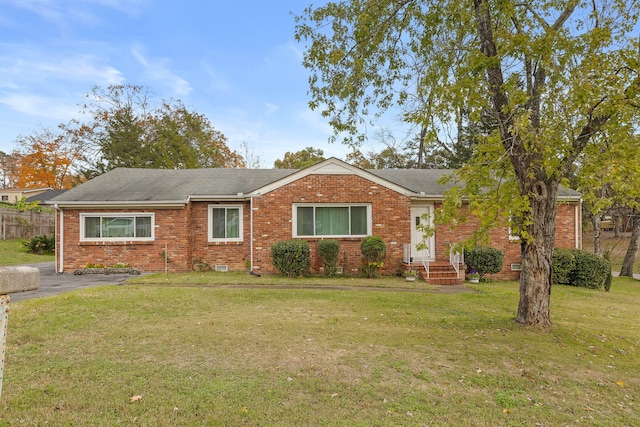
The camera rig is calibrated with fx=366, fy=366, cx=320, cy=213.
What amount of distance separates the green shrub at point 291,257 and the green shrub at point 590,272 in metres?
9.53

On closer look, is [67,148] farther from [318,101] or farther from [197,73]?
[318,101]

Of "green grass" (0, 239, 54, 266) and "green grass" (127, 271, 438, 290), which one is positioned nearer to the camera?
"green grass" (127, 271, 438, 290)

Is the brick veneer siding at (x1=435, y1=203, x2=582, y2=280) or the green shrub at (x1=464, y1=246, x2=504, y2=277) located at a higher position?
the brick veneer siding at (x1=435, y1=203, x2=582, y2=280)

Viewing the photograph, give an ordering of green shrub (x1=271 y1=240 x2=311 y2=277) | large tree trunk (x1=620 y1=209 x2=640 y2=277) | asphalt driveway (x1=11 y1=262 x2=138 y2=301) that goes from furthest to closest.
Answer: large tree trunk (x1=620 y1=209 x2=640 y2=277) → green shrub (x1=271 y1=240 x2=311 y2=277) → asphalt driveway (x1=11 y1=262 x2=138 y2=301)

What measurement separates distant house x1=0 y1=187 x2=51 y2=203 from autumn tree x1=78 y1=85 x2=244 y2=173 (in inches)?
362

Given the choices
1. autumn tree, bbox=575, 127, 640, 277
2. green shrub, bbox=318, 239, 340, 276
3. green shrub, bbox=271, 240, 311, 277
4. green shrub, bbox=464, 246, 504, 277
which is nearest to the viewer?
autumn tree, bbox=575, 127, 640, 277

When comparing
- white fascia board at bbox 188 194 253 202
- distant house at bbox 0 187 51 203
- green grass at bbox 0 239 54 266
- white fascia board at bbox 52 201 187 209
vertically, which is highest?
distant house at bbox 0 187 51 203

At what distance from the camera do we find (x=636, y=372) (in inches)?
186

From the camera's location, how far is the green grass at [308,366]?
3.42 m

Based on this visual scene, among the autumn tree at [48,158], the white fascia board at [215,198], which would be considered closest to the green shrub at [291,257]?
the white fascia board at [215,198]

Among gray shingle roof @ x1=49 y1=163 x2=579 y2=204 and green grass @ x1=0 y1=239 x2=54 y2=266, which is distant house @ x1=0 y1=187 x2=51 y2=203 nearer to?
green grass @ x1=0 y1=239 x2=54 y2=266

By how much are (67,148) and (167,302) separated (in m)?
35.6

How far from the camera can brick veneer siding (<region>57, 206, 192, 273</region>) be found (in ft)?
43.9

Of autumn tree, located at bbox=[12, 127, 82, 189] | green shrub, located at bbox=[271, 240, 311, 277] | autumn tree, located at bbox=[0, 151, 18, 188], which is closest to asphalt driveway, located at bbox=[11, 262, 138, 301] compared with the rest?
green shrub, located at bbox=[271, 240, 311, 277]
